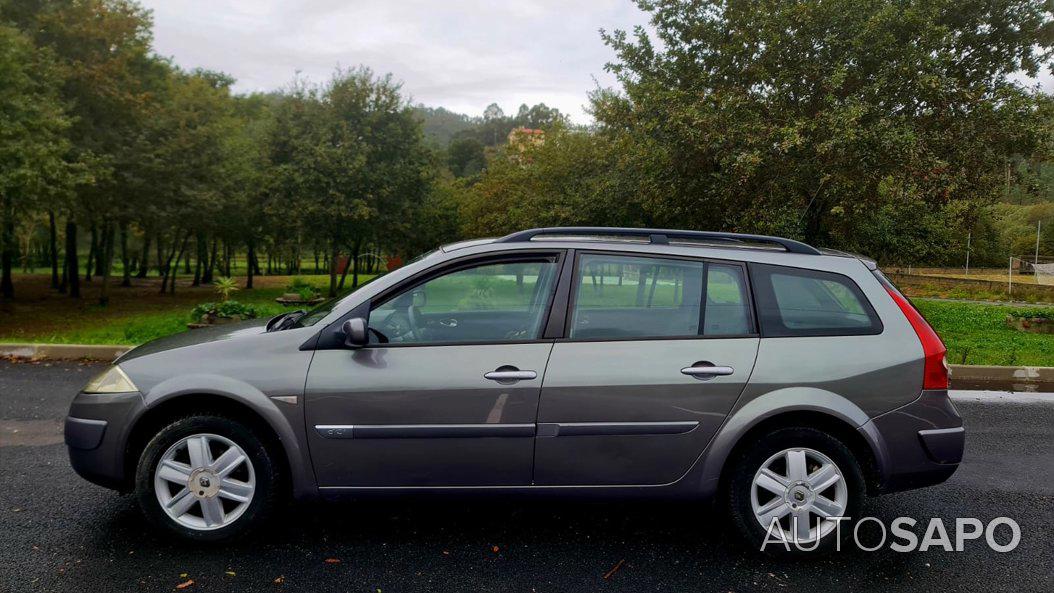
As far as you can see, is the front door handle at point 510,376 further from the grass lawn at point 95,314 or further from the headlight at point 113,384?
the grass lawn at point 95,314

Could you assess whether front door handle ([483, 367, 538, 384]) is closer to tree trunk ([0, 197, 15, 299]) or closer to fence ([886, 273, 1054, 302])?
tree trunk ([0, 197, 15, 299])

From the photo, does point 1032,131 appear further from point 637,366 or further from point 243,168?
point 243,168

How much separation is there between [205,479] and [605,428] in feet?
6.58

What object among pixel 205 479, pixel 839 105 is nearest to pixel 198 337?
pixel 205 479

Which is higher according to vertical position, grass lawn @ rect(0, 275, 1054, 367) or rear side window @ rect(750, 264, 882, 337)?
rear side window @ rect(750, 264, 882, 337)

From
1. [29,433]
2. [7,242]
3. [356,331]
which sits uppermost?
[7,242]

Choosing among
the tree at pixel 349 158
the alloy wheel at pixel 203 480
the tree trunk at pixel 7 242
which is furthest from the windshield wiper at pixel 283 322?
the tree at pixel 349 158

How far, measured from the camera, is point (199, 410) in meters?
3.34

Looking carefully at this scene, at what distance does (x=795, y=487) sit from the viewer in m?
3.23

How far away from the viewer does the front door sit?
3.20m

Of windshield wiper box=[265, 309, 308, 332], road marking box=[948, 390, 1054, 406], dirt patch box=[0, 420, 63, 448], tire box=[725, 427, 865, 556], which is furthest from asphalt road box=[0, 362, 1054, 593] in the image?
road marking box=[948, 390, 1054, 406]

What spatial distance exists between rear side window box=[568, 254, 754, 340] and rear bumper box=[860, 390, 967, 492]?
821 mm

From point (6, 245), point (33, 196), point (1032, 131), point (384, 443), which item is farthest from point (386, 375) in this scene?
point (6, 245)

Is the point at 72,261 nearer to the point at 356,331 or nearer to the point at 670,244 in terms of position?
the point at 356,331
